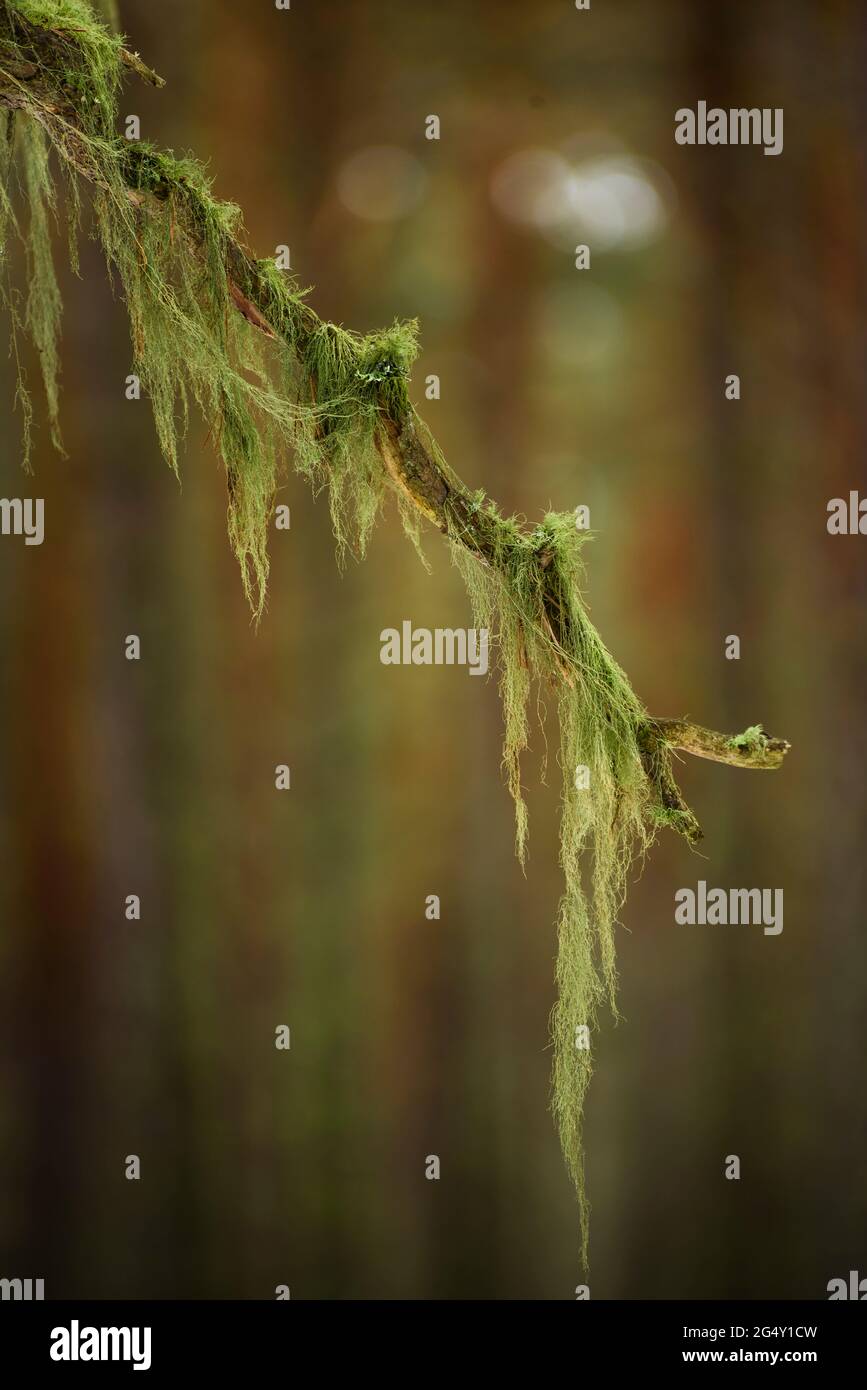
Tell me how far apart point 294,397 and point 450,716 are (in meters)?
1.87

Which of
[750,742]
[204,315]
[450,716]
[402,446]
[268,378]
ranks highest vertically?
[204,315]

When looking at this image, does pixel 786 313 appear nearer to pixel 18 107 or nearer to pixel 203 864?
pixel 18 107

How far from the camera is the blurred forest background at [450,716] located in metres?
4.01

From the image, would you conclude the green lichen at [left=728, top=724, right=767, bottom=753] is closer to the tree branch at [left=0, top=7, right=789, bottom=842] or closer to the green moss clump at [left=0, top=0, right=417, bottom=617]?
the tree branch at [left=0, top=7, right=789, bottom=842]

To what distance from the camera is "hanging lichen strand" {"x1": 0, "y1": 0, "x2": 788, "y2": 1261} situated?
2.20 metres

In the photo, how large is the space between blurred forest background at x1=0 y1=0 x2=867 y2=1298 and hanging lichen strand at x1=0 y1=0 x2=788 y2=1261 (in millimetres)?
1429

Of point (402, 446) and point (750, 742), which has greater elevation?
point (402, 446)

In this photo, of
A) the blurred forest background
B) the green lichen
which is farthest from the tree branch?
the blurred forest background

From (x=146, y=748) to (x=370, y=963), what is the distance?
128 cm

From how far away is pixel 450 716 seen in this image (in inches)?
161

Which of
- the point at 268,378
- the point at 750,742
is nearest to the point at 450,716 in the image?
the point at 750,742

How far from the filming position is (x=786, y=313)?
408 centimetres

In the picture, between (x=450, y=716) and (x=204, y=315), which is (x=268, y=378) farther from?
(x=450, y=716)

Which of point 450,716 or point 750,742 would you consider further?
point 450,716
